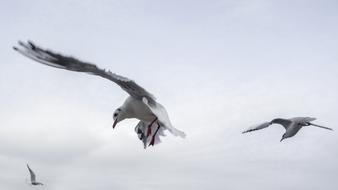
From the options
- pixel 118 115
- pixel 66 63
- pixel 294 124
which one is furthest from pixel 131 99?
pixel 294 124

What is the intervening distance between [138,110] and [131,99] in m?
0.31

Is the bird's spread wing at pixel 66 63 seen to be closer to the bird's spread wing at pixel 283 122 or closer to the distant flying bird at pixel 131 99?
the distant flying bird at pixel 131 99

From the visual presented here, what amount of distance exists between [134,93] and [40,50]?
2850 mm

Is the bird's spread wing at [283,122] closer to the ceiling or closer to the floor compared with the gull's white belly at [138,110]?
closer to the ceiling

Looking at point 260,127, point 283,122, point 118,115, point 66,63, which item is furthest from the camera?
point 260,127

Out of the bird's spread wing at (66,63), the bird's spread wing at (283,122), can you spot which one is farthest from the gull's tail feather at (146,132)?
the bird's spread wing at (283,122)

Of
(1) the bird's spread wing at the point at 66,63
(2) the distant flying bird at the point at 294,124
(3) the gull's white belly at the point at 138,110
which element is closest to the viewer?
(1) the bird's spread wing at the point at 66,63

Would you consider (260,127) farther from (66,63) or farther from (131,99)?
(66,63)

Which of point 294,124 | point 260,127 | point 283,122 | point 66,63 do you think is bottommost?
point 66,63

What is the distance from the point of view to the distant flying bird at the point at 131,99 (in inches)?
391

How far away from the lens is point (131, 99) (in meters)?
12.3

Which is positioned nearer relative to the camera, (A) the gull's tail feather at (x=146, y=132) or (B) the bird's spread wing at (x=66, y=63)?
(B) the bird's spread wing at (x=66, y=63)

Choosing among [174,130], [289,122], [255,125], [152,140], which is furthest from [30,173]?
[174,130]

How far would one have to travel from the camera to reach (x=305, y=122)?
1983 centimetres
